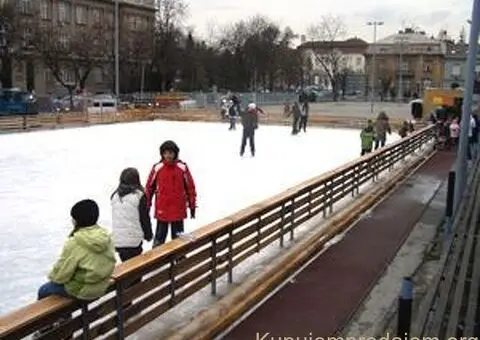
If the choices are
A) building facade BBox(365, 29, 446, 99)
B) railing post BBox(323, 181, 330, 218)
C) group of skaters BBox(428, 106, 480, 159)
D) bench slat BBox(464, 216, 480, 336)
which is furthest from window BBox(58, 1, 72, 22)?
bench slat BBox(464, 216, 480, 336)

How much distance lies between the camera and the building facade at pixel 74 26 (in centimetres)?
6319

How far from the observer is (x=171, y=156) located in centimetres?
764

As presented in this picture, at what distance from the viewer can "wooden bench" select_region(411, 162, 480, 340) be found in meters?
5.14

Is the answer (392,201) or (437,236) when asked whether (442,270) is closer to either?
(437,236)

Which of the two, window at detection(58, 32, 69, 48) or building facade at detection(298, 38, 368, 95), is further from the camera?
building facade at detection(298, 38, 368, 95)

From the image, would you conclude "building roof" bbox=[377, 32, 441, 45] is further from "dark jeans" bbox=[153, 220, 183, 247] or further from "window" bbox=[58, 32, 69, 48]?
"dark jeans" bbox=[153, 220, 183, 247]

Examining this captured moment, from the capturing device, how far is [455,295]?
5.89m

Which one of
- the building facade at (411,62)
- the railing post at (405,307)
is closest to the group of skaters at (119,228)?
the railing post at (405,307)

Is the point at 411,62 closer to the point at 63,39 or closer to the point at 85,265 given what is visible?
the point at 63,39

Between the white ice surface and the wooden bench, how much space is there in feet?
13.2

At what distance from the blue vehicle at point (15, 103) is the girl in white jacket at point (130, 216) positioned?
38.4 metres

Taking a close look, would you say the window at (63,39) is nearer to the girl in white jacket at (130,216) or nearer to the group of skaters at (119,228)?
the group of skaters at (119,228)

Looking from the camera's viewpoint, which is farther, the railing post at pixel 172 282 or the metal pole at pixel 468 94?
the metal pole at pixel 468 94

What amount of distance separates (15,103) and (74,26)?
32247mm
